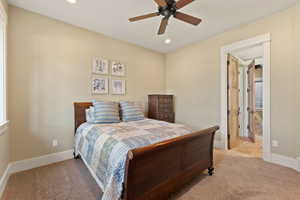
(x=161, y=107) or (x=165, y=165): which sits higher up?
(x=161, y=107)

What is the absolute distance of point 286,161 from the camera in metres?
2.48

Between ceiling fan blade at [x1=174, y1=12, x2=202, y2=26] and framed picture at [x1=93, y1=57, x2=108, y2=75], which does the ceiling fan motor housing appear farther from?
framed picture at [x1=93, y1=57, x2=108, y2=75]

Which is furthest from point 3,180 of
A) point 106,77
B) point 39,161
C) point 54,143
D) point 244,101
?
point 244,101

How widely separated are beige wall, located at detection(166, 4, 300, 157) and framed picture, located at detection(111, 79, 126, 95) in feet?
5.54

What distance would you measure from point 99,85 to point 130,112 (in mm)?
984

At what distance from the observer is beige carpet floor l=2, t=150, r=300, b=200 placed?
1744mm

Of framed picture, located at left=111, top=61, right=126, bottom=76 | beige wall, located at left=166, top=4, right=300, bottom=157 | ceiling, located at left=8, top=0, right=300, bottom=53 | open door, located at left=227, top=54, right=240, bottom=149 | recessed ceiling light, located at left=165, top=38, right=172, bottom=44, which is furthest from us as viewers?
recessed ceiling light, located at left=165, top=38, right=172, bottom=44

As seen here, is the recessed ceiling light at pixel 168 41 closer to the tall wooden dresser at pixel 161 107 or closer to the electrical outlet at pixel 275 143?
the tall wooden dresser at pixel 161 107

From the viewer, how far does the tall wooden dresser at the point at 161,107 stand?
3.96 meters

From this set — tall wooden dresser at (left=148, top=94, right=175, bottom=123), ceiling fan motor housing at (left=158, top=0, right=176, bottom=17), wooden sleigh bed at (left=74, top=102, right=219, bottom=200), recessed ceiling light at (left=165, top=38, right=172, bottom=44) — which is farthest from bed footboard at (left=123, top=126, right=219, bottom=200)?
recessed ceiling light at (left=165, top=38, right=172, bottom=44)

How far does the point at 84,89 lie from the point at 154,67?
7.49 ft

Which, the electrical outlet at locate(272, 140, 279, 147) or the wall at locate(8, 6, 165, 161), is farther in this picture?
the electrical outlet at locate(272, 140, 279, 147)

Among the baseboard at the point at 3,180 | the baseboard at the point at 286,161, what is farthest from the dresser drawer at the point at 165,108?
the baseboard at the point at 3,180

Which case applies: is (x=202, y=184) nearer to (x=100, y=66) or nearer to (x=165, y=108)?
(x=165, y=108)
